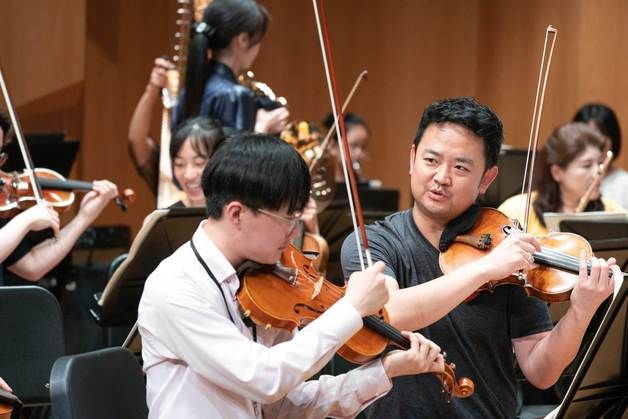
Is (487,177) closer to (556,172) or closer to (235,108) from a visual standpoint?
(235,108)

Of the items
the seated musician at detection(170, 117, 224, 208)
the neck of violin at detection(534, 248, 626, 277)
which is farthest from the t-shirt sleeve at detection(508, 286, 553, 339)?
the seated musician at detection(170, 117, 224, 208)

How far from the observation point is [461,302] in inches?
83.5

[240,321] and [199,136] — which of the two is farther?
[199,136]

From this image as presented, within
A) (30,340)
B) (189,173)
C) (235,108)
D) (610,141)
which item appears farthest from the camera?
(610,141)

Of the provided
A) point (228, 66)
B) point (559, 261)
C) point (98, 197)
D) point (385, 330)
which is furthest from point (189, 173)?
point (385, 330)

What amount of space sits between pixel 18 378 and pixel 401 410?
44.8 inches

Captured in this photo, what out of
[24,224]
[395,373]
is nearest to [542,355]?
[395,373]

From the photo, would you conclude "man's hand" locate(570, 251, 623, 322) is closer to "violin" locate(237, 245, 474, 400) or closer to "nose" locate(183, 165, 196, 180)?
"violin" locate(237, 245, 474, 400)

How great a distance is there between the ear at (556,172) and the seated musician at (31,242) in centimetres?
177

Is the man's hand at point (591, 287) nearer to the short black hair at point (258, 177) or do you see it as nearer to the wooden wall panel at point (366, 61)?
Result: the short black hair at point (258, 177)

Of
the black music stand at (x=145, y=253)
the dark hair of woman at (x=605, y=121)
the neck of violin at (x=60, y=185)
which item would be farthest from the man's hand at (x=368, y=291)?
the dark hair of woman at (x=605, y=121)

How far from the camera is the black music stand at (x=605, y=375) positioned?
2051mm

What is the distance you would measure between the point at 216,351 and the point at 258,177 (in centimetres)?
31

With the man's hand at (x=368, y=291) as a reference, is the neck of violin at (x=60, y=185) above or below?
below
